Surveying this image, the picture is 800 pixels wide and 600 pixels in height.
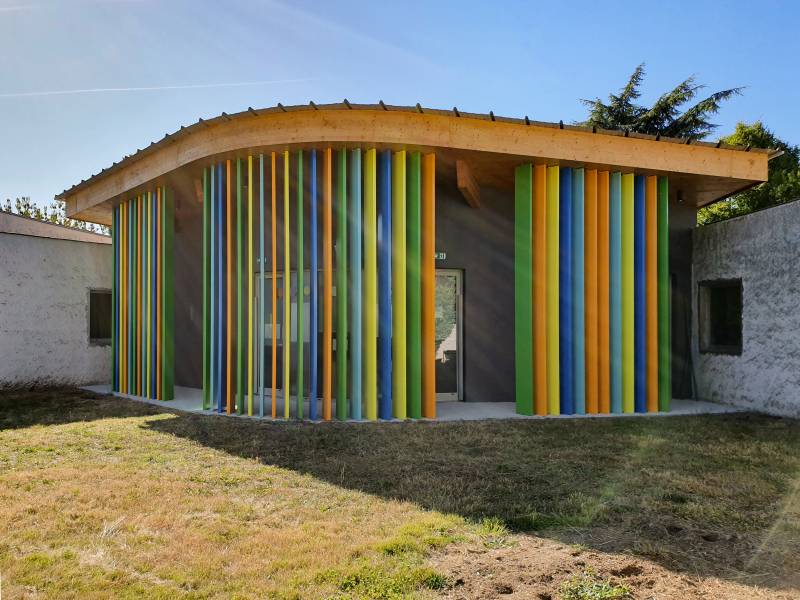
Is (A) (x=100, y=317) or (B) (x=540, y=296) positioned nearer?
(B) (x=540, y=296)

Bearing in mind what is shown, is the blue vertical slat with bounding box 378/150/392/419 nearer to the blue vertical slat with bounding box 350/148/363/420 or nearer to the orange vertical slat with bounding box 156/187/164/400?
the blue vertical slat with bounding box 350/148/363/420

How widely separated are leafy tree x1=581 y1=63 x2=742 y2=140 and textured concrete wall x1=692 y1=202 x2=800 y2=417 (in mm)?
16379

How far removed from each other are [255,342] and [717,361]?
25.6 ft

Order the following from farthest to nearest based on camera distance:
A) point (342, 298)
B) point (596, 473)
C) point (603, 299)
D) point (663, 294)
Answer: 1. point (663, 294)
2. point (603, 299)
3. point (342, 298)
4. point (596, 473)

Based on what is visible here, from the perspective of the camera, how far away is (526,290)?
849cm

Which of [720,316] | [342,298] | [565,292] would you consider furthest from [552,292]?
[720,316]

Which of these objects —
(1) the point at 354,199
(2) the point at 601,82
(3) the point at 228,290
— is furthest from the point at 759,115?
(3) the point at 228,290

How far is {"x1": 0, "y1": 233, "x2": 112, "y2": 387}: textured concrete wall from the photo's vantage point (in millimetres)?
11281

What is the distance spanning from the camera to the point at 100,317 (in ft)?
42.5

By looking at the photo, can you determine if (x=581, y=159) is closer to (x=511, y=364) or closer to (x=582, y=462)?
(x=511, y=364)

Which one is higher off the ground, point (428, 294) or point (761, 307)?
point (428, 294)

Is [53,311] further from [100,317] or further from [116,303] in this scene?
[116,303]

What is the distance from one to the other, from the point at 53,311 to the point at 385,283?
8088 millimetres

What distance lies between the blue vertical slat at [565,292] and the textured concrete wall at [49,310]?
1000 centimetres
